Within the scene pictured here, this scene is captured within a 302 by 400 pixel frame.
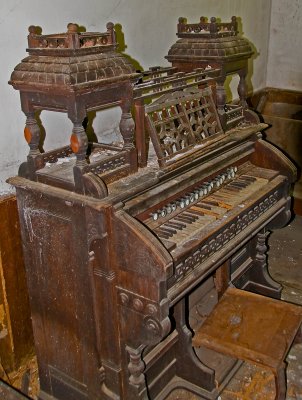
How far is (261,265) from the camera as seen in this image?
4.21 meters

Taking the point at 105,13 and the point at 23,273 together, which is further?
the point at 105,13

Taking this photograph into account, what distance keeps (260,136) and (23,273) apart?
193 centimetres

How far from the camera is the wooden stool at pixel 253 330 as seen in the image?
2.97m

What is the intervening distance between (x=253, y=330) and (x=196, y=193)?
3.17ft

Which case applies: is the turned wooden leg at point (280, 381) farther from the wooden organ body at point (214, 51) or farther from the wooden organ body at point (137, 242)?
the wooden organ body at point (214, 51)

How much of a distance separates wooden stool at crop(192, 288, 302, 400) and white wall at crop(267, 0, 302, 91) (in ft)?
11.9

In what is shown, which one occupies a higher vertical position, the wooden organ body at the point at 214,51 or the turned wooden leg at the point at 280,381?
the wooden organ body at the point at 214,51

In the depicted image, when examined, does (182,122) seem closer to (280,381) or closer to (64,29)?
(64,29)

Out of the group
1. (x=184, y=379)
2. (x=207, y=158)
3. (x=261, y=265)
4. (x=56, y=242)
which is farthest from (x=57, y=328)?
(x=261, y=265)

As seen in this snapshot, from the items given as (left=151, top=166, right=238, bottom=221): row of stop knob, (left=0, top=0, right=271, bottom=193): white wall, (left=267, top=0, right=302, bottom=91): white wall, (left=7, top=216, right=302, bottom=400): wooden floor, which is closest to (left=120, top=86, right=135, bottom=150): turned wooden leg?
(left=151, top=166, right=238, bottom=221): row of stop knob

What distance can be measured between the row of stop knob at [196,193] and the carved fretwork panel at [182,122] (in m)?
0.26

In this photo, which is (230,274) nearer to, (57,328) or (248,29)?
(57,328)

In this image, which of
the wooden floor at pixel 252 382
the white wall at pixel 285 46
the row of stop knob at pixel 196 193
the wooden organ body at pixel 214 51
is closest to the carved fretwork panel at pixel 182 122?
the wooden organ body at pixel 214 51

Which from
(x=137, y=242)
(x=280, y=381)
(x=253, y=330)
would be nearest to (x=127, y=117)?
(x=137, y=242)
